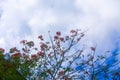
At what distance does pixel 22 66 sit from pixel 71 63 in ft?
10.7

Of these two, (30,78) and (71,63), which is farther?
(71,63)

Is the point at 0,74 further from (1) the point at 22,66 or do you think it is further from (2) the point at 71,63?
(2) the point at 71,63

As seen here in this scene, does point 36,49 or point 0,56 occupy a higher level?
point 36,49

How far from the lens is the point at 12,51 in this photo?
15.1m

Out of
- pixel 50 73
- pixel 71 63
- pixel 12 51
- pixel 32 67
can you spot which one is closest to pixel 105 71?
pixel 71 63

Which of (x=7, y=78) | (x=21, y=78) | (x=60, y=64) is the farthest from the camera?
(x=60, y=64)

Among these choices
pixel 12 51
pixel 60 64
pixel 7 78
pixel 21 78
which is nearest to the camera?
pixel 7 78

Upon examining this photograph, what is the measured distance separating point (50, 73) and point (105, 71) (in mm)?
3056

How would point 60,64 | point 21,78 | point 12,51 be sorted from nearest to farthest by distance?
point 21,78 < point 12,51 < point 60,64

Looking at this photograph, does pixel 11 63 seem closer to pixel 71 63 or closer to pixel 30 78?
pixel 30 78

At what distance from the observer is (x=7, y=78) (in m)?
13.2

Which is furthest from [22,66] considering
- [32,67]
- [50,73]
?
[50,73]

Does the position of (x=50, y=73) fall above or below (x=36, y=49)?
below

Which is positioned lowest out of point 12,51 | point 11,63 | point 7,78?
point 7,78
